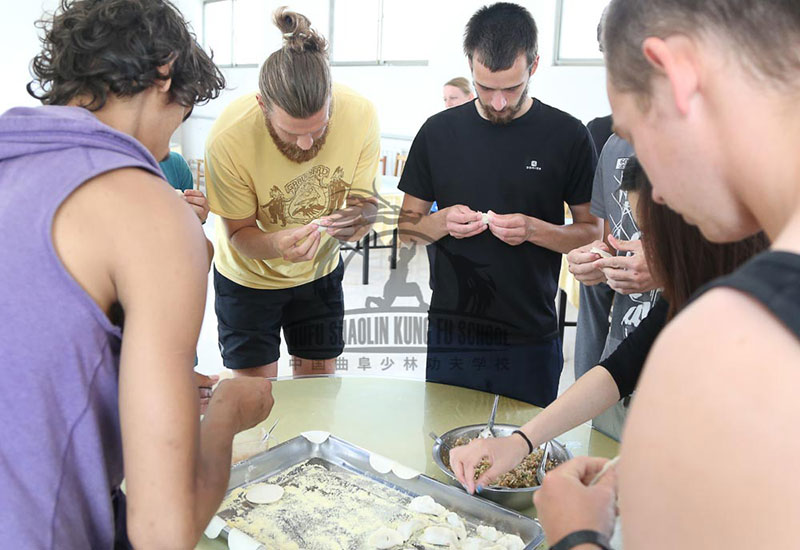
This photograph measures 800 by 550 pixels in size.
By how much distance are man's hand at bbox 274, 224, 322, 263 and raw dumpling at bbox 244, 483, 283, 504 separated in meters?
1.03

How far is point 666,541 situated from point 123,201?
2.36ft

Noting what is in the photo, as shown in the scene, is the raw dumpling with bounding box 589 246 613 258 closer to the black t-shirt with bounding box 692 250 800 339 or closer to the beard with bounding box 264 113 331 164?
the beard with bounding box 264 113 331 164

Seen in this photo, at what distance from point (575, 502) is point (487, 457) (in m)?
0.53

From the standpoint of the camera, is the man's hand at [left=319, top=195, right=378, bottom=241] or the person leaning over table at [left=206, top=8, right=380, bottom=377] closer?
the person leaning over table at [left=206, top=8, right=380, bottom=377]

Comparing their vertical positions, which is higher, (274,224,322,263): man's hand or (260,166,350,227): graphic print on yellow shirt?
(260,166,350,227): graphic print on yellow shirt

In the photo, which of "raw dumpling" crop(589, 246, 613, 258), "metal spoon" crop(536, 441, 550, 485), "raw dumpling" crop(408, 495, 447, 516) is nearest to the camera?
"raw dumpling" crop(408, 495, 447, 516)

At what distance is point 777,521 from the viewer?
493 mm

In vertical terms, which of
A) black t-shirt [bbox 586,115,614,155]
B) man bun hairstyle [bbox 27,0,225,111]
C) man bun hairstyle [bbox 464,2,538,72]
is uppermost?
man bun hairstyle [bbox 464,2,538,72]

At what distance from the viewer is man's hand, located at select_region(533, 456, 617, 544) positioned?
0.90m

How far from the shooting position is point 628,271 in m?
1.98

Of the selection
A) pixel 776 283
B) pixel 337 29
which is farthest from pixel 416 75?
pixel 776 283

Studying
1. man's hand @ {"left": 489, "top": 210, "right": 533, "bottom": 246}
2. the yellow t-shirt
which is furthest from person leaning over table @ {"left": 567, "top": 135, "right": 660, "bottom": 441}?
the yellow t-shirt

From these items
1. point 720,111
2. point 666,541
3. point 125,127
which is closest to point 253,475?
point 125,127

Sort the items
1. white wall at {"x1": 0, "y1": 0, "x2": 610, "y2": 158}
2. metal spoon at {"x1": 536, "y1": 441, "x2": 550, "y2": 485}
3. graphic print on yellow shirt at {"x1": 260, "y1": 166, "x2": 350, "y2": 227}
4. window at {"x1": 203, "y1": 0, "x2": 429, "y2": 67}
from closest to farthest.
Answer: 1. metal spoon at {"x1": 536, "y1": 441, "x2": 550, "y2": 485}
2. graphic print on yellow shirt at {"x1": 260, "y1": 166, "x2": 350, "y2": 227}
3. white wall at {"x1": 0, "y1": 0, "x2": 610, "y2": 158}
4. window at {"x1": 203, "y1": 0, "x2": 429, "y2": 67}
